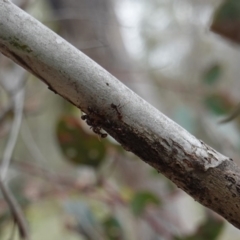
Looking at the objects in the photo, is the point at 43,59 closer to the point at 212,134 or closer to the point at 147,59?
the point at 212,134

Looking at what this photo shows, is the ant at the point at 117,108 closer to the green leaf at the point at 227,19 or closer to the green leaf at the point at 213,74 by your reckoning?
the green leaf at the point at 227,19

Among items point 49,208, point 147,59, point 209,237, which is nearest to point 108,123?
point 209,237

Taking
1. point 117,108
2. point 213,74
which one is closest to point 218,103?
point 213,74

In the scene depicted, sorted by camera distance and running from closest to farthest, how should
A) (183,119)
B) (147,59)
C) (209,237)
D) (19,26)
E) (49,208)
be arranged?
(19,26) → (209,237) → (183,119) → (49,208) → (147,59)

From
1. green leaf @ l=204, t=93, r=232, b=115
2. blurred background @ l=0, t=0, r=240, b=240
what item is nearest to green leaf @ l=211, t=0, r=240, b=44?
blurred background @ l=0, t=0, r=240, b=240

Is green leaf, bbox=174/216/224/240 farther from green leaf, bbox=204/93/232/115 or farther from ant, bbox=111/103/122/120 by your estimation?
ant, bbox=111/103/122/120

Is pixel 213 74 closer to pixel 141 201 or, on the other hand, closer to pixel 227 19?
pixel 227 19

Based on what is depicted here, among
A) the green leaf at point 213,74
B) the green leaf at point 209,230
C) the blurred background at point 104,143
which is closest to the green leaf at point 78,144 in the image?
the blurred background at point 104,143
